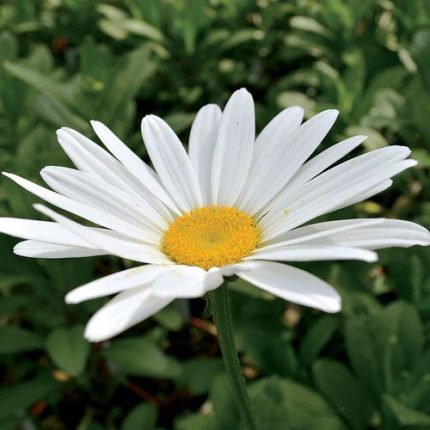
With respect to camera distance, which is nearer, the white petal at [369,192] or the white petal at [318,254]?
the white petal at [318,254]

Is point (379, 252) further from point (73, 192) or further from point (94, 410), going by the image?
point (73, 192)

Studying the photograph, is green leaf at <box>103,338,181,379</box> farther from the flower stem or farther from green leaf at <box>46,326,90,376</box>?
the flower stem

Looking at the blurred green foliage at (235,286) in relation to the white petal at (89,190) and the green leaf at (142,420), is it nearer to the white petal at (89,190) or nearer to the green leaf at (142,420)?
the green leaf at (142,420)

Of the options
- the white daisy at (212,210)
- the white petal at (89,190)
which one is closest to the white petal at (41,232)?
the white daisy at (212,210)

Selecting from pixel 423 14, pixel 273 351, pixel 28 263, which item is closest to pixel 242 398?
pixel 273 351

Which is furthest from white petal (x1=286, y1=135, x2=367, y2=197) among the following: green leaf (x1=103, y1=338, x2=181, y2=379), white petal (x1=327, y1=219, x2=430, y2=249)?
green leaf (x1=103, y1=338, x2=181, y2=379)

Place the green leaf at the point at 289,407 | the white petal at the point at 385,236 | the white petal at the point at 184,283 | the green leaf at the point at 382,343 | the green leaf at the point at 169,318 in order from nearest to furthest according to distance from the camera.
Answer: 1. the white petal at the point at 184,283
2. the white petal at the point at 385,236
3. the green leaf at the point at 289,407
4. the green leaf at the point at 382,343
5. the green leaf at the point at 169,318

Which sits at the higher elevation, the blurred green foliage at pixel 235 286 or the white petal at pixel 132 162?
the white petal at pixel 132 162
